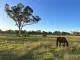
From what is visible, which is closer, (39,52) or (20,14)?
(39,52)

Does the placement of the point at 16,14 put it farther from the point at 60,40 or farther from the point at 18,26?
the point at 60,40

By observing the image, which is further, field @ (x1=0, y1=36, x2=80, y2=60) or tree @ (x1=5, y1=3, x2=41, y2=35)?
tree @ (x1=5, y1=3, x2=41, y2=35)

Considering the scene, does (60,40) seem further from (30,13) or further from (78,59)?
(30,13)

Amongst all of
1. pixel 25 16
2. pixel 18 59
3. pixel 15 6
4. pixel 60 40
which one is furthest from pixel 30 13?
pixel 18 59

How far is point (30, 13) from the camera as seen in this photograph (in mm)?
64938

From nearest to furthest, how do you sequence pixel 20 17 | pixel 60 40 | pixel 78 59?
1. pixel 78 59
2. pixel 60 40
3. pixel 20 17

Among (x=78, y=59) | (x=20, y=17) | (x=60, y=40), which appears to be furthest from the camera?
(x=20, y=17)

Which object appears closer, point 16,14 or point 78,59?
point 78,59

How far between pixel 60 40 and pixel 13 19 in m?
45.6

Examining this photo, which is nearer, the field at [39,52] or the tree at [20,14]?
the field at [39,52]

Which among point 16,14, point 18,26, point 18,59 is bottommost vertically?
point 18,59

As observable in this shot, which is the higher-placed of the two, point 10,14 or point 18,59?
point 10,14

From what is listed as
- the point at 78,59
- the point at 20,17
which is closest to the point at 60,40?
the point at 78,59

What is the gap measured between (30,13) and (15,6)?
6.10 m
